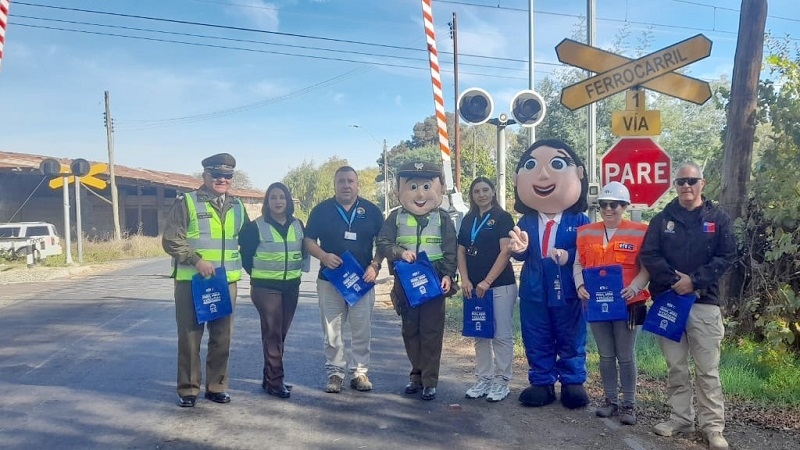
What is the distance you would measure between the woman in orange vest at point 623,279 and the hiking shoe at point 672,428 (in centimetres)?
24

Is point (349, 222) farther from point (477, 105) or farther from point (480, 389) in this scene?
point (477, 105)

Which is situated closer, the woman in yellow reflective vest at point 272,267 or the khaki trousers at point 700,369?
the khaki trousers at point 700,369

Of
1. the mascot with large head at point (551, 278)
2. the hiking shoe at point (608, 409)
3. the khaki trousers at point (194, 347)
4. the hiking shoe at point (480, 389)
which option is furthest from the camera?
the hiking shoe at point (480, 389)

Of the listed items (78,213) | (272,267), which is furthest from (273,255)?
(78,213)

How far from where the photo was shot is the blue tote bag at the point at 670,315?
15.0 ft

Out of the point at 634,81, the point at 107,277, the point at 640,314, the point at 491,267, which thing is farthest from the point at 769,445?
the point at 107,277

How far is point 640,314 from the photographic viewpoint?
5023 millimetres

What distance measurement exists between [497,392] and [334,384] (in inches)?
57.1

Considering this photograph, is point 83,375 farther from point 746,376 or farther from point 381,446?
point 746,376

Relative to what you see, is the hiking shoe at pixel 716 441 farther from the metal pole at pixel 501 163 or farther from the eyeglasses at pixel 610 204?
the metal pole at pixel 501 163

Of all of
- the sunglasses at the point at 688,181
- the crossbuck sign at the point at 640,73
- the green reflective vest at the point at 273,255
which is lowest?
the green reflective vest at the point at 273,255

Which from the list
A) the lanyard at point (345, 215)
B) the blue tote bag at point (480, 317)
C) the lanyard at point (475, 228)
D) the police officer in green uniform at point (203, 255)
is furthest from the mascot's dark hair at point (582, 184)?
the police officer in green uniform at point (203, 255)

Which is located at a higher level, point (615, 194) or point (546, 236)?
point (615, 194)

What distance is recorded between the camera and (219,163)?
18.6ft
